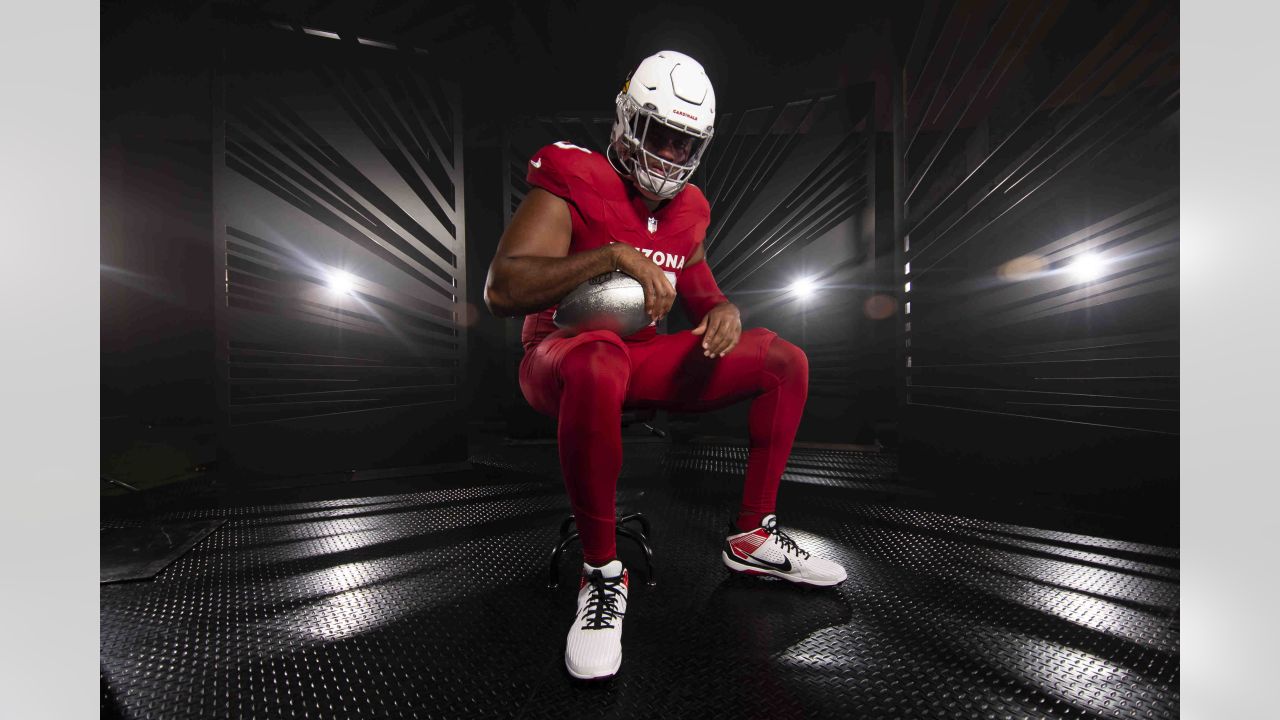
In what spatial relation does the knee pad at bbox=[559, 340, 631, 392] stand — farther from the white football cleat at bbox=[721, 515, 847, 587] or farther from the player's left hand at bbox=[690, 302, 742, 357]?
the white football cleat at bbox=[721, 515, 847, 587]

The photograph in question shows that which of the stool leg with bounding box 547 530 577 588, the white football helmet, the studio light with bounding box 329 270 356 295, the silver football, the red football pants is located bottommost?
the stool leg with bounding box 547 530 577 588

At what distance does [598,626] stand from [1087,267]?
7.71 feet

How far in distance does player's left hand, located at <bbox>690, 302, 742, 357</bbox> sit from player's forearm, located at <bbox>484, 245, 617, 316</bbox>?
278 mm

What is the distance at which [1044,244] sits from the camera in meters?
2.34

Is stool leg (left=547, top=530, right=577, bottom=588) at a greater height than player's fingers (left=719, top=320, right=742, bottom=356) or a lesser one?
lesser

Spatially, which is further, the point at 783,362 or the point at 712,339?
the point at 783,362

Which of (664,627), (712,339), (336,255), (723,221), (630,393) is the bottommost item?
(664,627)

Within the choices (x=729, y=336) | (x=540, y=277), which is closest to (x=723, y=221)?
(x=729, y=336)

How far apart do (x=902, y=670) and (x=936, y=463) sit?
1.99 m

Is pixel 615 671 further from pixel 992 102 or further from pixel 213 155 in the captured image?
pixel 213 155

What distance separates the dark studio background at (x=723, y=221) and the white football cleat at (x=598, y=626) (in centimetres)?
179

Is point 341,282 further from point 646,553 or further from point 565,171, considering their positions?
point 646,553

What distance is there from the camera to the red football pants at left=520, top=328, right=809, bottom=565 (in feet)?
3.86

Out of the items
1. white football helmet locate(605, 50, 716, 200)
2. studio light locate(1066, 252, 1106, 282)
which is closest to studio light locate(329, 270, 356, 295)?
white football helmet locate(605, 50, 716, 200)
